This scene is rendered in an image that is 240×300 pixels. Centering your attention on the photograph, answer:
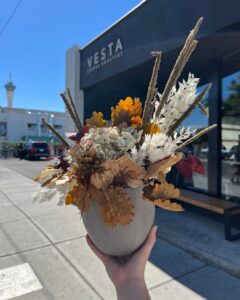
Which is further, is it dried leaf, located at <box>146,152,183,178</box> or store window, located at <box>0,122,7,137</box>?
A: store window, located at <box>0,122,7,137</box>

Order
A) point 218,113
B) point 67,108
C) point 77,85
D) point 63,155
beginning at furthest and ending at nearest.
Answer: point 77,85 < point 218,113 < point 67,108 < point 63,155

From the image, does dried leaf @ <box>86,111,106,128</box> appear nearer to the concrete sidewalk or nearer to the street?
the concrete sidewalk

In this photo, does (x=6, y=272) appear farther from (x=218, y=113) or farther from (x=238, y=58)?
(x=238, y=58)

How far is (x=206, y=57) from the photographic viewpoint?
14.9 ft

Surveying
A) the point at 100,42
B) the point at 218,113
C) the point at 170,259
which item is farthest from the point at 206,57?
the point at 170,259

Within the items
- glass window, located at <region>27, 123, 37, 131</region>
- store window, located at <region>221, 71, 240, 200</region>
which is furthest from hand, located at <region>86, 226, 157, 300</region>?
glass window, located at <region>27, 123, 37, 131</region>

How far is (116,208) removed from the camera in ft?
3.26

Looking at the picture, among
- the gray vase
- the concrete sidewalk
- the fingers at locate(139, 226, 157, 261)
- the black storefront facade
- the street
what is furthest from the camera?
the street

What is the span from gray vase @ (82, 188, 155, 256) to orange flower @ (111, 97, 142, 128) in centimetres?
30

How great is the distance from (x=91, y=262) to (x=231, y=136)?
10.6 feet

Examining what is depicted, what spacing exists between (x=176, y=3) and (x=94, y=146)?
376cm

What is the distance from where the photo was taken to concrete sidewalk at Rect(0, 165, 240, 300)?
8.74 ft

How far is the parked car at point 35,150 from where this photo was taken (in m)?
19.4

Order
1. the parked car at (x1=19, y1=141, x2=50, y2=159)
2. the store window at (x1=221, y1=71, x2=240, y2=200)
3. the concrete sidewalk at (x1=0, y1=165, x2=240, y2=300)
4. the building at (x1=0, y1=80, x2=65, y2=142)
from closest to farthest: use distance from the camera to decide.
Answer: the concrete sidewalk at (x1=0, y1=165, x2=240, y2=300), the store window at (x1=221, y1=71, x2=240, y2=200), the parked car at (x1=19, y1=141, x2=50, y2=159), the building at (x1=0, y1=80, x2=65, y2=142)
